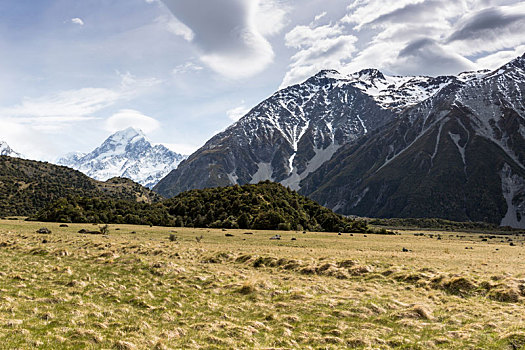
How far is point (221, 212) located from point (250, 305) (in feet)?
258

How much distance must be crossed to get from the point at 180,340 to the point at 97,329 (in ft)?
11.7

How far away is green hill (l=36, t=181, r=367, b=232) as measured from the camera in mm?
87938

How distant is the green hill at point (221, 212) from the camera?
87938 mm

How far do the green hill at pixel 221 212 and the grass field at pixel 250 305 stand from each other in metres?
59.8

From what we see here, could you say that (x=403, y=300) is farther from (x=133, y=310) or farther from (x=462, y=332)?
(x=133, y=310)

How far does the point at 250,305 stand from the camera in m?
17.6

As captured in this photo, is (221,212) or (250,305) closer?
(250,305)

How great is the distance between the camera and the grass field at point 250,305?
39.9 feet

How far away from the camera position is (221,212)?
95.2 meters

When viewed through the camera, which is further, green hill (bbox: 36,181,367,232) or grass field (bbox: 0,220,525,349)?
green hill (bbox: 36,181,367,232)

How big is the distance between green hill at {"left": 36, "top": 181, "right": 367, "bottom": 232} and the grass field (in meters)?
59.8

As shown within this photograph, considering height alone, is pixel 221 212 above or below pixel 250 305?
above

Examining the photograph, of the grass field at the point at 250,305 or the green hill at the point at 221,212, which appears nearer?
the grass field at the point at 250,305

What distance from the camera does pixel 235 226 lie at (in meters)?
86.6
